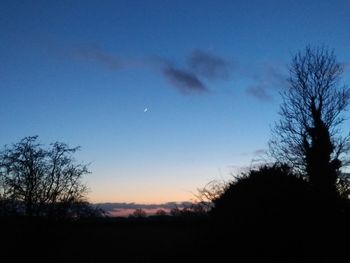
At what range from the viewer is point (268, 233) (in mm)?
9891

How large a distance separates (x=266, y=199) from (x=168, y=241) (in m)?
6.80

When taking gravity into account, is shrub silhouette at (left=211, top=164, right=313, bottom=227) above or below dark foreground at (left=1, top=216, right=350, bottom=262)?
above

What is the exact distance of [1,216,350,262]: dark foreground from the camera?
31.9 ft

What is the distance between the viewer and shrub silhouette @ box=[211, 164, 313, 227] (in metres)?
10.2

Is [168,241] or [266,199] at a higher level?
[266,199]

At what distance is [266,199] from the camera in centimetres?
1059

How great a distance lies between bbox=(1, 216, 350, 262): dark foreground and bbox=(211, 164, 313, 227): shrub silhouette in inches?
10.3

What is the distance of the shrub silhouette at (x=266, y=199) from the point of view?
33.6 feet

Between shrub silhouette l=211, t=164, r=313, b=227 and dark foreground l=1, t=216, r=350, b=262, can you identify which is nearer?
dark foreground l=1, t=216, r=350, b=262

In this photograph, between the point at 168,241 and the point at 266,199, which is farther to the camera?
the point at 168,241

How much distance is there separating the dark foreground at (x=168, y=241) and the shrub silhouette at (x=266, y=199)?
0.26 metres

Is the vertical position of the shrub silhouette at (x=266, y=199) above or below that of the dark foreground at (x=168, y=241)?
Answer: above

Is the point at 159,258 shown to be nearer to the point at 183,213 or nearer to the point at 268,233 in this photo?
the point at 183,213

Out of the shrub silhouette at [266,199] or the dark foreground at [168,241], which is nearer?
the dark foreground at [168,241]
